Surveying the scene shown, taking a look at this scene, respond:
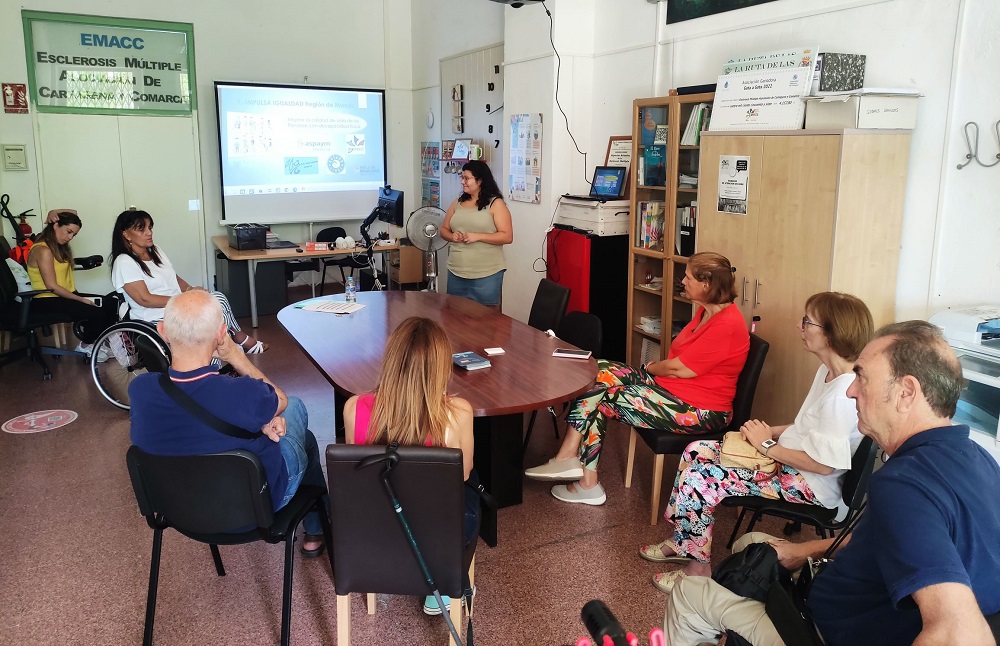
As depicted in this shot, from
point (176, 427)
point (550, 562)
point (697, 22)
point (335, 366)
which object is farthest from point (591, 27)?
point (176, 427)

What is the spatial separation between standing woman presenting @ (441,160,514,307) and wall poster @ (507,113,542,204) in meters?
0.88

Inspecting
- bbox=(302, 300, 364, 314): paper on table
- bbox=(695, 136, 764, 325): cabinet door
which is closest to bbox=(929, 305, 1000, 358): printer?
bbox=(695, 136, 764, 325): cabinet door

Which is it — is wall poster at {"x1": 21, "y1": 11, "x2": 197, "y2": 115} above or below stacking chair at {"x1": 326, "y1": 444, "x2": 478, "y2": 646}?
above

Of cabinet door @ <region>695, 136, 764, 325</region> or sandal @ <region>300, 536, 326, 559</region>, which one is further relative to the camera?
cabinet door @ <region>695, 136, 764, 325</region>

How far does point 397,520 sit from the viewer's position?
2068mm

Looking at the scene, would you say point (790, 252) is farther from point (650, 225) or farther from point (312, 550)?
point (312, 550)

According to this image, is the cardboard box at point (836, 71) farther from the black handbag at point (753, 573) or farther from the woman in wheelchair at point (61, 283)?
the woman in wheelchair at point (61, 283)

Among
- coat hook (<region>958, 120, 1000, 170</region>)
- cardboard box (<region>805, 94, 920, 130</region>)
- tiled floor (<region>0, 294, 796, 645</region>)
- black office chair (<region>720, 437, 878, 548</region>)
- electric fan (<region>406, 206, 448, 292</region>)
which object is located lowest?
tiled floor (<region>0, 294, 796, 645</region>)

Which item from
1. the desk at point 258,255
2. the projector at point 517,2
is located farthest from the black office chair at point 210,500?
the desk at point 258,255

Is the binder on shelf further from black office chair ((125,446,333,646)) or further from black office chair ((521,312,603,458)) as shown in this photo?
black office chair ((125,446,333,646))

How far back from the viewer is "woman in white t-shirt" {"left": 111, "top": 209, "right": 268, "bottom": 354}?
184 inches

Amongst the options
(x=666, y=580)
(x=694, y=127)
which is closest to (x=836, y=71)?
(x=694, y=127)

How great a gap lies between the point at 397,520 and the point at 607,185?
3.84m

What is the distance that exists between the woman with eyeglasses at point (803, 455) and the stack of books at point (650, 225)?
2.10 metres
